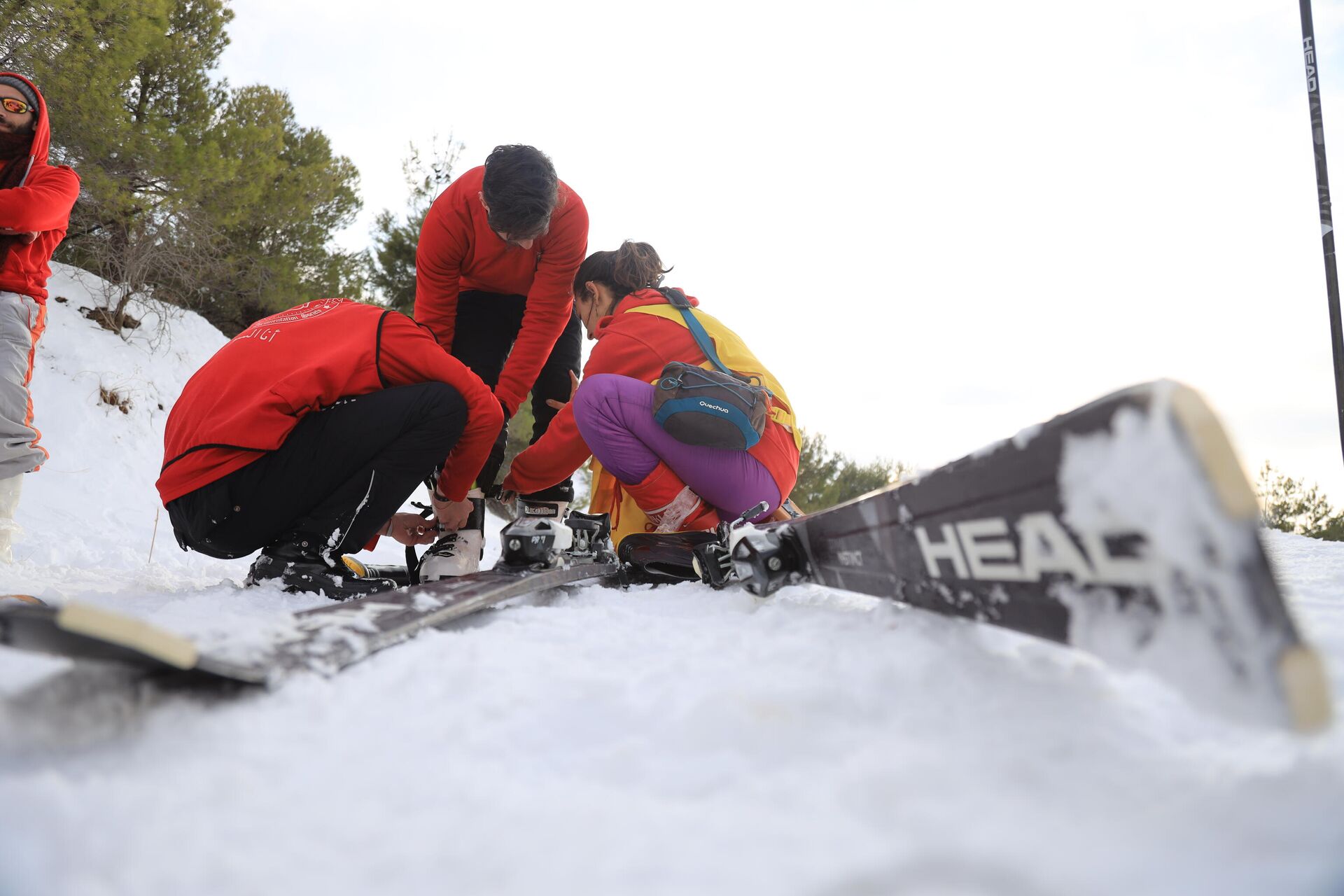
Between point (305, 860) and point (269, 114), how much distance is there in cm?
1094

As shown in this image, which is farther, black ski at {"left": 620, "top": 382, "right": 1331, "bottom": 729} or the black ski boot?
the black ski boot

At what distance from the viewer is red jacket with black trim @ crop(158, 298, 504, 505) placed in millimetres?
1922

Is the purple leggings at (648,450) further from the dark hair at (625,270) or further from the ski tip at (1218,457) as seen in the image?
the ski tip at (1218,457)

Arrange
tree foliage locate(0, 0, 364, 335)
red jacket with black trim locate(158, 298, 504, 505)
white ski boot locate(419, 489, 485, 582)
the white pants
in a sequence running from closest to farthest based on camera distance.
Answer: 1. red jacket with black trim locate(158, 298, 504, 505)
2. the white pants
3. white ski boot locate(419, 489, 485, 582)
4. tree foliage locate(0, 0, 364, 335)

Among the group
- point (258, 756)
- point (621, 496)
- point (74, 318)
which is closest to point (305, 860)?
point (258, 756)

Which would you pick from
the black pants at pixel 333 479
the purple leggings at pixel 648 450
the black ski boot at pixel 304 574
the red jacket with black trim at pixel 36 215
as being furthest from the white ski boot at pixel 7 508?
the purple leggings at pixel 648 450

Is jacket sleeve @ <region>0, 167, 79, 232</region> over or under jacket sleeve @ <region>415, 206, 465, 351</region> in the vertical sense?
over

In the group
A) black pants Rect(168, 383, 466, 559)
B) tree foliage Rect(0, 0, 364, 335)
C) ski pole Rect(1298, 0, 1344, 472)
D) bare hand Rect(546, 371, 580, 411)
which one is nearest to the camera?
black pants Rect(168, 383, 466, 559)

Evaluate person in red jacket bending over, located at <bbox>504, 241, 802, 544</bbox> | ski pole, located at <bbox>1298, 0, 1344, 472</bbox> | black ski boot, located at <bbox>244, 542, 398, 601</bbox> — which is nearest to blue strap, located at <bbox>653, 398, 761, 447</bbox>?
person in red jacket bending over, located at <bbox>504, 241, 802, 544</bbox>

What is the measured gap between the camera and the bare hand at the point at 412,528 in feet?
9.42

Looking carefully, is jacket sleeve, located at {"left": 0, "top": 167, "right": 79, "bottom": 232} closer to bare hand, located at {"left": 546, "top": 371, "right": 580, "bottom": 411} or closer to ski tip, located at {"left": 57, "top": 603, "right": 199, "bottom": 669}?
bare hand, located at {"left": 546, "top": 371, "right": 580, "bottom": 411}

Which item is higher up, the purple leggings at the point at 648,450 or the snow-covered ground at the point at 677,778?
the purple leggings at the point at 648,450

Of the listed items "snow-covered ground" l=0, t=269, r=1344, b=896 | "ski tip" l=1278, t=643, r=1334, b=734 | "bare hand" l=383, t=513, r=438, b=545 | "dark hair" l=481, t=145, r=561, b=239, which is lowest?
"snow-covered ground" l=0, t=269, r=1344, b=896

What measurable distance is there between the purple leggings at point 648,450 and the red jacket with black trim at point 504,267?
0.72 metres
